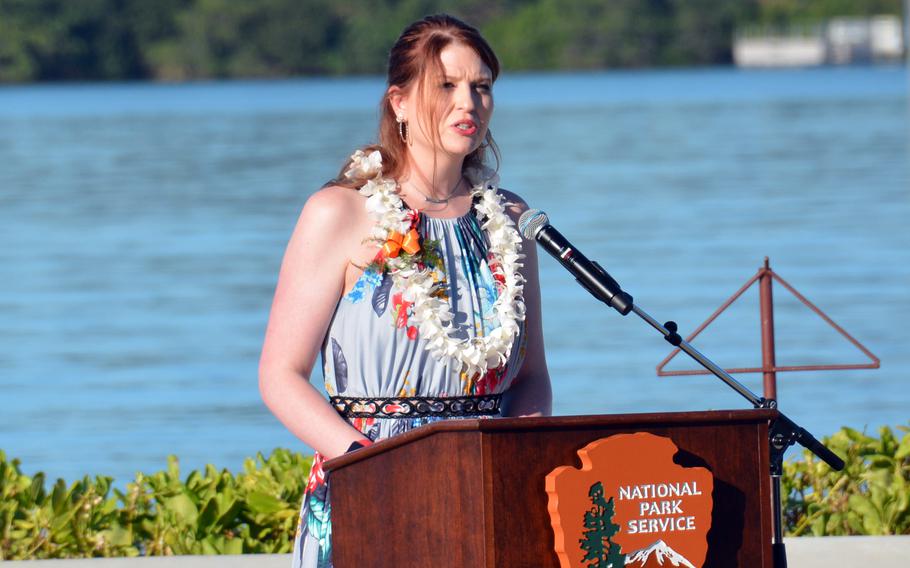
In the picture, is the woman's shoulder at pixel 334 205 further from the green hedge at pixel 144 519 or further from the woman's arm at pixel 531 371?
the green hedge at pixel 144 519

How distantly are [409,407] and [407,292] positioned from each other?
8.8 inches

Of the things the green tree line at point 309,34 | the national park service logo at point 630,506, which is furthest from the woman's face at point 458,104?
the green tree line at point 309,34

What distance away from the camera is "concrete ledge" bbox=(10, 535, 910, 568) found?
5465 mm

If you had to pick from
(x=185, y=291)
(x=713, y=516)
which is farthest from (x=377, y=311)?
(x=185, y=291)

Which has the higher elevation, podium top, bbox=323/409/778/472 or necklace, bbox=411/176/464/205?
necklace, bbox=411/176/464/205

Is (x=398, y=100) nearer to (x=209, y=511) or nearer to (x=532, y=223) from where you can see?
(x=532, y=223)

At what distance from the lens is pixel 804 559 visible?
547cm

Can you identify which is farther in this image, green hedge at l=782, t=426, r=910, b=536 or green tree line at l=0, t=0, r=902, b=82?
green tree line at l=0, t=0, r=902, b=82

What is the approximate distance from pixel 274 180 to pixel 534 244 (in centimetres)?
2512

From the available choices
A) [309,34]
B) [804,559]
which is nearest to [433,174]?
[804,559]

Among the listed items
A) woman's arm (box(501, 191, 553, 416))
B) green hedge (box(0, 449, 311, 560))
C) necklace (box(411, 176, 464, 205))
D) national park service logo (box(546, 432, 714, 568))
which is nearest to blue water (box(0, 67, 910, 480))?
green hedge (box(0, 449, 311, 560))

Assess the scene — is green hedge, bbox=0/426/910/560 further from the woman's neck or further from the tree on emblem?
the tree on emblem

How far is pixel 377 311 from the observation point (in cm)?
364

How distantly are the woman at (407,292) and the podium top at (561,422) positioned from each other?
367 mm
